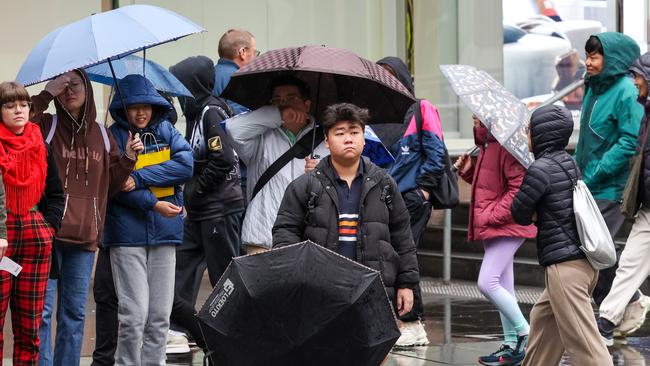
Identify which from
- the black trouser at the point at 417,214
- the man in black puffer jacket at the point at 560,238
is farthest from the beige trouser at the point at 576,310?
the black trouser at the point at 417,214

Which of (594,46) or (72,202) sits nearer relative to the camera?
(72,202)

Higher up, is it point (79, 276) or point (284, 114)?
point (284, 114)

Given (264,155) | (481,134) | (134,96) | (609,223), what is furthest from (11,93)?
(609,223)

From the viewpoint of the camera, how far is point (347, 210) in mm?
6785

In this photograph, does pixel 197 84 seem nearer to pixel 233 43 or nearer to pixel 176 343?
pixel 233 43

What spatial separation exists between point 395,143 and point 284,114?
204 cm

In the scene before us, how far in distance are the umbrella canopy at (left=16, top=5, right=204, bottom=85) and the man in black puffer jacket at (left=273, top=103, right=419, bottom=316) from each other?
43.0 inches

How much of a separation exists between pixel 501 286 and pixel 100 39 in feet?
10.6

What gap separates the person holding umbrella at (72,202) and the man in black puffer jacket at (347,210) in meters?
1.26

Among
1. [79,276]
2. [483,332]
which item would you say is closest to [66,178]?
[79,276]

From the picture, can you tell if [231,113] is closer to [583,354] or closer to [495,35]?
[583,354]

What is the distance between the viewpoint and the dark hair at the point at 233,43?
10.0 m

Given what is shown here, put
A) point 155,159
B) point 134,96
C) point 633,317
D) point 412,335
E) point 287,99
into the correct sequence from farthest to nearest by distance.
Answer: point 633,317, point 412,335, point 155,159, point 134,96, point 287,99

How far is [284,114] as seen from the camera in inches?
301
